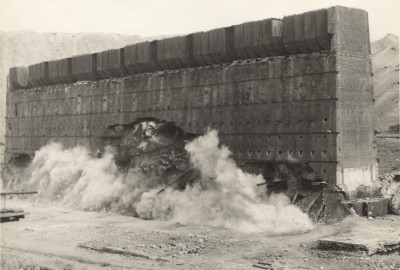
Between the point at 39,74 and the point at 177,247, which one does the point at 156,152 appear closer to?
the point at 177,247

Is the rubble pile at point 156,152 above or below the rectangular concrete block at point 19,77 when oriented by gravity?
below

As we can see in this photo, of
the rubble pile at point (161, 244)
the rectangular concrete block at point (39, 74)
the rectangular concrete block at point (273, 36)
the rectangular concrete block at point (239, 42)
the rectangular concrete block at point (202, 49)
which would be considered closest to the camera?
the rubble pile at point (161, 244)

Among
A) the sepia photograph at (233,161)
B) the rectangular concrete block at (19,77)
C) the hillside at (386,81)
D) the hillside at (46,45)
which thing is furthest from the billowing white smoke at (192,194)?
the hillside at (46,45)

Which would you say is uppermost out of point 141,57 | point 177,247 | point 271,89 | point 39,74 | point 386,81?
point 39,74

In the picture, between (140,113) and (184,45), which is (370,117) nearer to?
(184,45)

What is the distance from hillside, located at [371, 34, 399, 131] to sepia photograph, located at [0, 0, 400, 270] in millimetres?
134

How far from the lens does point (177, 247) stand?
1566 centimetres

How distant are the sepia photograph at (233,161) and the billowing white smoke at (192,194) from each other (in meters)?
0.05

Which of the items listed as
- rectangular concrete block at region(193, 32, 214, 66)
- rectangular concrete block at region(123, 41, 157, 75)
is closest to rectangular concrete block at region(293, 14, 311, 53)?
rectangular concrete block at region(193, 32, 214, 66)

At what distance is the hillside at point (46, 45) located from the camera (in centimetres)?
7688

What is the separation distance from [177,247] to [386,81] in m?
15.6

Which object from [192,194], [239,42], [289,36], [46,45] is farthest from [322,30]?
[46,45]

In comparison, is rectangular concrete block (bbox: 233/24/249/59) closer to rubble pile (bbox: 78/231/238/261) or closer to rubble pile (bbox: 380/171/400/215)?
rubble pile (bbox: 380/171/400/215)

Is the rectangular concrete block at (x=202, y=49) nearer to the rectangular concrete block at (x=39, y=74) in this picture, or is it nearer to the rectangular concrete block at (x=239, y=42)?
the rectangular concrete block at (x=239, y=42)
